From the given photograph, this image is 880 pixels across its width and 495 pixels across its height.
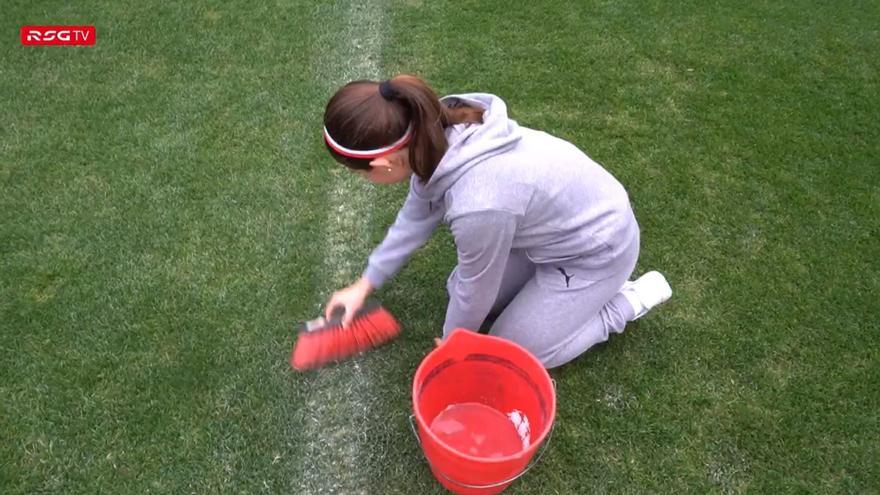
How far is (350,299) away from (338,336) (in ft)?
0.45

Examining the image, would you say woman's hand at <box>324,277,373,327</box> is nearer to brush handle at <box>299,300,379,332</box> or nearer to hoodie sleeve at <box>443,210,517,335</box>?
brush handle at <box>299,300,379,332</box>

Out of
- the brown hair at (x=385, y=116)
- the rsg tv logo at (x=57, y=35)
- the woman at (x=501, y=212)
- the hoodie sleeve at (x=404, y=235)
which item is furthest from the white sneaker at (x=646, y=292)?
the rsg tv logo at (x=57, y=35)

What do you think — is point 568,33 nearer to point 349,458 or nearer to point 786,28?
point 786,28

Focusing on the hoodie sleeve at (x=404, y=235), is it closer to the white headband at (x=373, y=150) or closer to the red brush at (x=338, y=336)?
the red brush at (x=338, y=336)

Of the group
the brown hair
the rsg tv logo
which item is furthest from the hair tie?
the rsg tv logo

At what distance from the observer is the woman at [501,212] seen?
1.42 metres

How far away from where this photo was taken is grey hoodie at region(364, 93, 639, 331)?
1509 millimetres

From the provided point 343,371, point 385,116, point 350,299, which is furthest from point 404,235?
point 385,116

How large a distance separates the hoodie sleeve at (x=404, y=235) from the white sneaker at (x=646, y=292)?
0.63 meters

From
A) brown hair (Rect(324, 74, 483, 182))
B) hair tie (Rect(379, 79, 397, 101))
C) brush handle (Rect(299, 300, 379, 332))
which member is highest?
hair tie (Rect(379, 79, 397, 101))

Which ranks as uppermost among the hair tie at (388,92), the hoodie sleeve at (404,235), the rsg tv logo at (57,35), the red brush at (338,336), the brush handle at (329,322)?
the hair tie at (388,92)

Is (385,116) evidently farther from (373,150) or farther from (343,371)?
(343,371)

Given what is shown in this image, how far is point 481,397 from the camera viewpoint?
6.46 feet

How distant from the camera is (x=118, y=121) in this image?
9.12 ft
